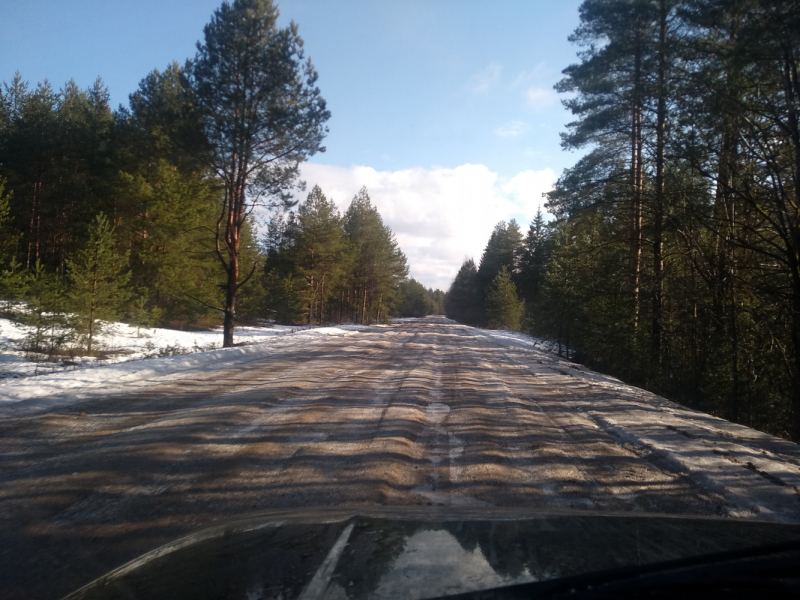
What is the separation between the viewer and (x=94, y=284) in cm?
1667

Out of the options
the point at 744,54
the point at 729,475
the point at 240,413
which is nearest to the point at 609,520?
the point at 729,475

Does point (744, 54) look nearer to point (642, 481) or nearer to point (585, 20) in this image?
point (585, 20)

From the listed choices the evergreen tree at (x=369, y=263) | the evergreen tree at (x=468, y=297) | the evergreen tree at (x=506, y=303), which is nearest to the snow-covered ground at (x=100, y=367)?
the evergreen tree at (x=369, y=263)

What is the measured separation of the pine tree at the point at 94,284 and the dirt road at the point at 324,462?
8.57m

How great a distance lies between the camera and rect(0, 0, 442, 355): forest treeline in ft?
56.4

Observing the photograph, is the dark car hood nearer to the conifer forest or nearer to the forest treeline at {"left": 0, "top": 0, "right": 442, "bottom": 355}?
the conifer forest

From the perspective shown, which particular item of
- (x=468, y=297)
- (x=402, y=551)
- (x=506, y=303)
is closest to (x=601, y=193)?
(x=402, y=551)

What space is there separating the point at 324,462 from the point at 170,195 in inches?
988

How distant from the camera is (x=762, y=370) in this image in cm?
1206

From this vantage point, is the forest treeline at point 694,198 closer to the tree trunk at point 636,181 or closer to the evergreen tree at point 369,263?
the tree trunk at point 636,181

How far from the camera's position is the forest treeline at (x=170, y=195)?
17203 mm

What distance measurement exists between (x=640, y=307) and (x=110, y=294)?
17.4 meters

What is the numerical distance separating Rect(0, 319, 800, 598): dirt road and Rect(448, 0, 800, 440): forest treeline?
4.03m

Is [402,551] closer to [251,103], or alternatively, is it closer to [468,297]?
[251,103]
